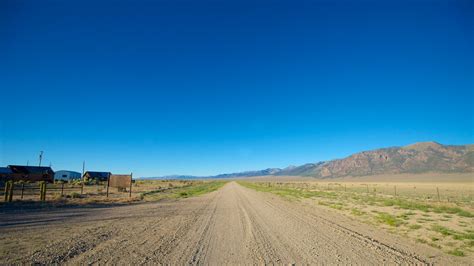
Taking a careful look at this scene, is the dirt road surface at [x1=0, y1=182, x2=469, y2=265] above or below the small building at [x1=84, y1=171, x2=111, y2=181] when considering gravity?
below

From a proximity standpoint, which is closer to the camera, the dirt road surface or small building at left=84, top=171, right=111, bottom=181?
the dirt road surface

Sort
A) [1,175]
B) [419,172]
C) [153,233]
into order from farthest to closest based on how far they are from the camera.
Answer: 1. [419,172]
2. [1,175]
3. [153,233]

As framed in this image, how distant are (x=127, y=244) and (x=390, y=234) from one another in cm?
1089

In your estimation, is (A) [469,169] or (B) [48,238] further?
(A) [469,169]

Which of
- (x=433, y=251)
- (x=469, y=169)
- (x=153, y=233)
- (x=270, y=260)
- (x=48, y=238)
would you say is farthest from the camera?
(x=469, y=169)

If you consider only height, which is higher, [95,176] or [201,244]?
[95,176]

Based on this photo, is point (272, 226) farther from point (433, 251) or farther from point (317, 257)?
point (433, 251)

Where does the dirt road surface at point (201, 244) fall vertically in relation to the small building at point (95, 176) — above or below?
below

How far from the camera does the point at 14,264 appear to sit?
22.6 ft

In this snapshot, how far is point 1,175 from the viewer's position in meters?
24.9

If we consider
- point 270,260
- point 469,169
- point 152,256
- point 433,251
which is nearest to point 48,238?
point 152,256

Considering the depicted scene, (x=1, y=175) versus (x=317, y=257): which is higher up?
(x=1, y=175)

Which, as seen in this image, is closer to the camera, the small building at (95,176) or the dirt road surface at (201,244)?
the dirt road surface at (201,244)

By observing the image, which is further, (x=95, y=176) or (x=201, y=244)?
(x=95, y=176)
